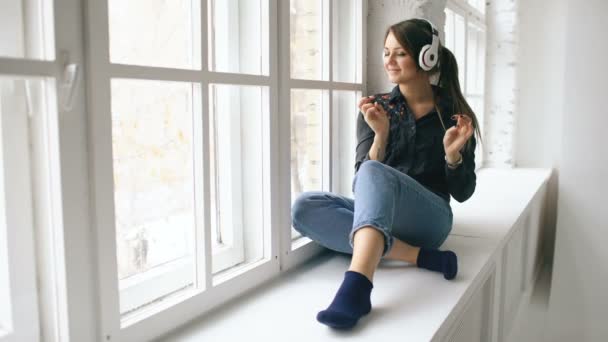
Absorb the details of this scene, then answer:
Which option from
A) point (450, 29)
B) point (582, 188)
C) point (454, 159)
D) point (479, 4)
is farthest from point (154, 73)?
point (479, 4)

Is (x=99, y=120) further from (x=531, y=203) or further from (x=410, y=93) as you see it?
(x=531, y=203)

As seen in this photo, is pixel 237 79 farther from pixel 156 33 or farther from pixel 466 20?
pixel 466 20

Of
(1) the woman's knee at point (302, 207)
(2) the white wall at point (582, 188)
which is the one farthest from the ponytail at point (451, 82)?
(2) the white wall at point (582, 188)

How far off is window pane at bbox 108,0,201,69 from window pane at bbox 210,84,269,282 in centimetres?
22

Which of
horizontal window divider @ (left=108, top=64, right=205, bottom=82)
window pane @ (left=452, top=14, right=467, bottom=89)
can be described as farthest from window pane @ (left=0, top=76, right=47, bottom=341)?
window pane @ (left=452, top=14, right=467, bottom=89)

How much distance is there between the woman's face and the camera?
141cm

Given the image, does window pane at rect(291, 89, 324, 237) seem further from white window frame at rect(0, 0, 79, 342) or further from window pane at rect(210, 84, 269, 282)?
white window frame at rect(0, 0, 79, 342)

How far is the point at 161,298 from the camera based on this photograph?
112cm

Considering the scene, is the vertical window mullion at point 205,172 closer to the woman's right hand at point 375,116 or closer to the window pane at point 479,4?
the woman's right hand at point 375,116

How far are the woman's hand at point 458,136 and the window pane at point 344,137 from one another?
1.53 feet

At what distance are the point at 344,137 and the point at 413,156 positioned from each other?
1.14 ft

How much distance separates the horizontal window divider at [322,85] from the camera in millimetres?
1425

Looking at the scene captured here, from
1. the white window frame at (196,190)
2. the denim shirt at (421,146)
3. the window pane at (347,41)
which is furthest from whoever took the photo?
the window pane at (347,41)

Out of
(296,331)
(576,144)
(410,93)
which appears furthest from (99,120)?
(576,144)
